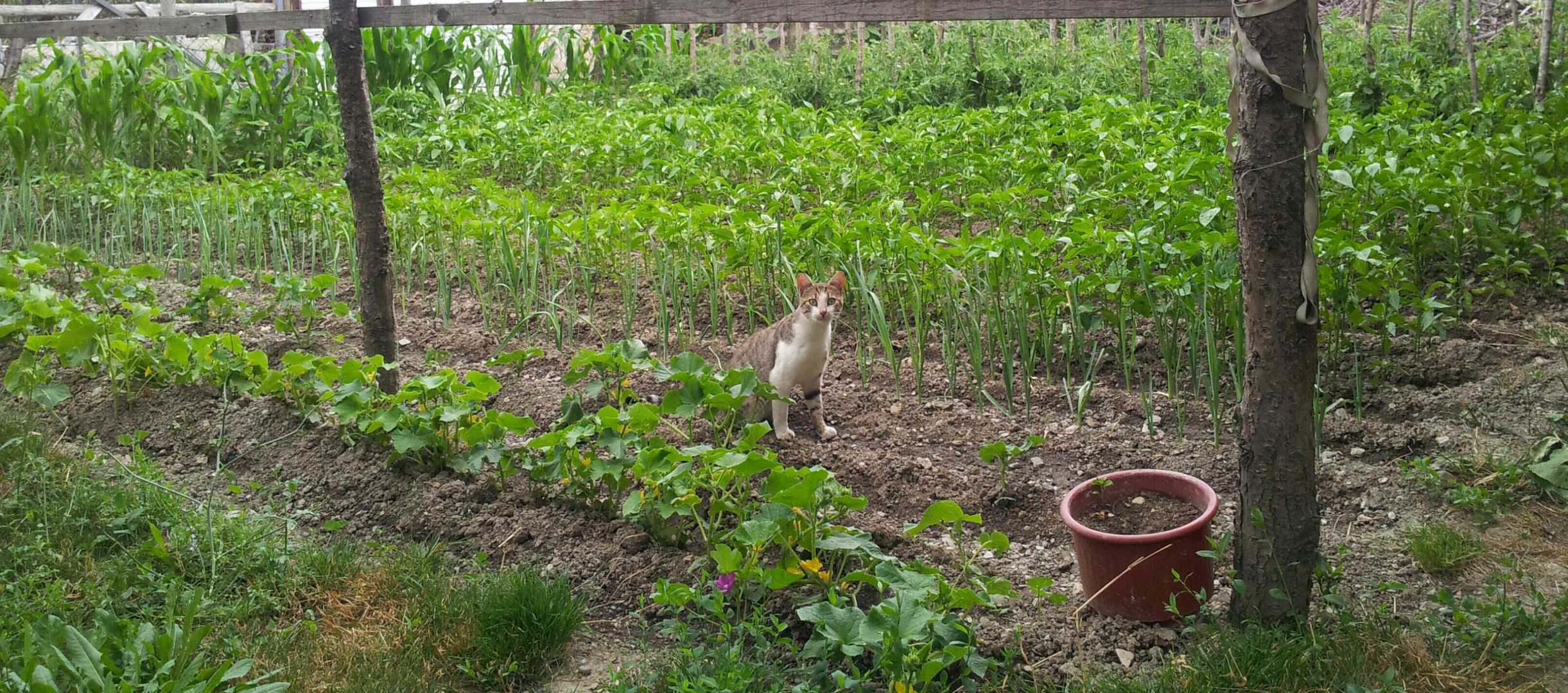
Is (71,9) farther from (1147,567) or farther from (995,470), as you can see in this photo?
(1147,567)

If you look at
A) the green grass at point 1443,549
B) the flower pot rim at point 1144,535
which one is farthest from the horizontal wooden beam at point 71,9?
the green grass at point 1443,549

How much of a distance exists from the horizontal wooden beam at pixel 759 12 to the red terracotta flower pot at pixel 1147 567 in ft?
4.19

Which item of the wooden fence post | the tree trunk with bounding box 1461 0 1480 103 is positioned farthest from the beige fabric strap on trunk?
the wooden fence post

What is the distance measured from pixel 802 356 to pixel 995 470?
707 mm

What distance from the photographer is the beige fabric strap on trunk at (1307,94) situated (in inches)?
79.9

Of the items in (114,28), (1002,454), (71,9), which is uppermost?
(71,9)

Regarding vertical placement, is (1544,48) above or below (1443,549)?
above

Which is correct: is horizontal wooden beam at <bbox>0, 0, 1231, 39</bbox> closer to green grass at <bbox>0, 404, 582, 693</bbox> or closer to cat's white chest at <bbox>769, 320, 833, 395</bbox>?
cat's white chest at <bbox>769, 320, 833, 395</bbox>

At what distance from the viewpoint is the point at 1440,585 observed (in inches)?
98.6

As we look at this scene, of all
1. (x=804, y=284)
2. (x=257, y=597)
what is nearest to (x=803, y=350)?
(x=804, y=284)

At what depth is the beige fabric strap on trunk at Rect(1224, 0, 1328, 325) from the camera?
203cm

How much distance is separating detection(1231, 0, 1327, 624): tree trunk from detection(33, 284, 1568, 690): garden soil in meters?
0.24

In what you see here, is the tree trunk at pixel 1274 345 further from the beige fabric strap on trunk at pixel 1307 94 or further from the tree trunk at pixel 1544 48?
the tree trunk at pixel 1544 48

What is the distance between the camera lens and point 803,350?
135 inches
